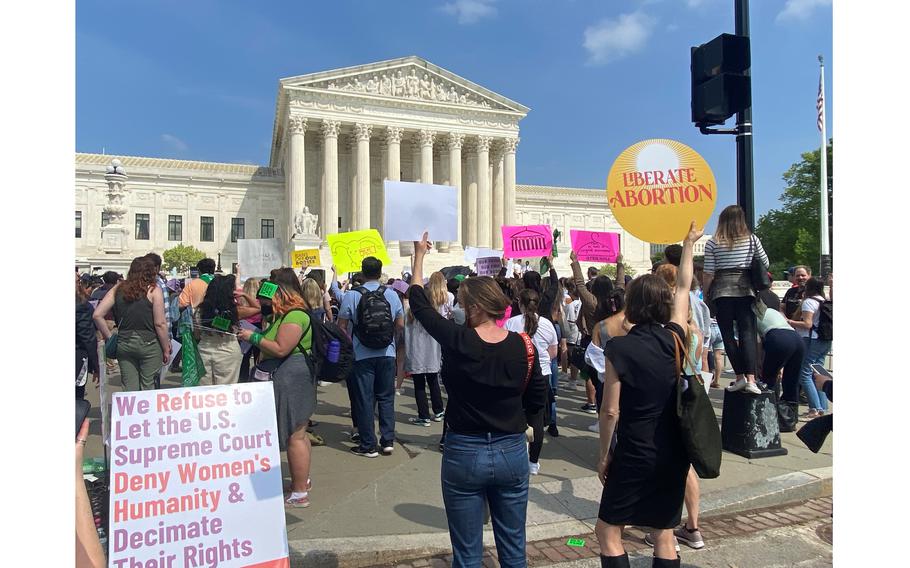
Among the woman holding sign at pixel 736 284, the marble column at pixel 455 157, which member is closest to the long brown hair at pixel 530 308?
the woman holding sign at pixel 736 284

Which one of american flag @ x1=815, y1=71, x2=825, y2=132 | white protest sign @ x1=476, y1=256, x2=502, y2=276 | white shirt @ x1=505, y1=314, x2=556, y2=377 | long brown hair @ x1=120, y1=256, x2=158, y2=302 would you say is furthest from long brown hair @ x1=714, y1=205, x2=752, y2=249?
american flag @ x1=815, y1=71, x2=825, y2=132

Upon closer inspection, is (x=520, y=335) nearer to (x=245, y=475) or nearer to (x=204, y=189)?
(x=245, y=475)

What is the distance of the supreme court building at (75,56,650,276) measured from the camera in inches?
1928

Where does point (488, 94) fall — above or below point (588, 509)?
above

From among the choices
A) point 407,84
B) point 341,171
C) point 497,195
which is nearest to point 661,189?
point 407,84

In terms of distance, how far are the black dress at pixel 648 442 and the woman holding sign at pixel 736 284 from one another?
292cm

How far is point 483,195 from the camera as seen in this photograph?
52875 millimetres

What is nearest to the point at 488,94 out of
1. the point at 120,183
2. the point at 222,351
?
the point at 120,183

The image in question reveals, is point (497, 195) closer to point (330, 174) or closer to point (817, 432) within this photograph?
point (330, 174)

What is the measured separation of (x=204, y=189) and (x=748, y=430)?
57.8m

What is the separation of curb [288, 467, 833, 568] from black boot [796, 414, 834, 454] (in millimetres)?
1777

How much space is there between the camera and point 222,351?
21.6ft

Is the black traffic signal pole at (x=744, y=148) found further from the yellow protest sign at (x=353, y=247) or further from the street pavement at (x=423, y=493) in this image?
the yellow protest sign at (x=353, y=247)

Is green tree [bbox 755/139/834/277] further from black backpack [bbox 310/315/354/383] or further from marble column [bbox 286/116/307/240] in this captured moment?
black backpack [bbox 310/315/354/383]
